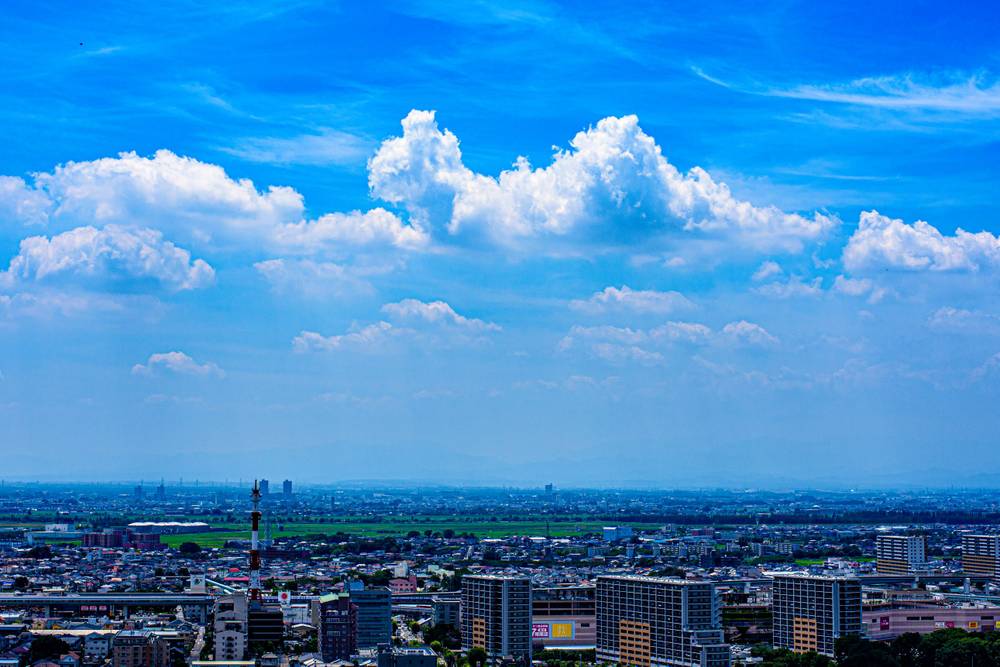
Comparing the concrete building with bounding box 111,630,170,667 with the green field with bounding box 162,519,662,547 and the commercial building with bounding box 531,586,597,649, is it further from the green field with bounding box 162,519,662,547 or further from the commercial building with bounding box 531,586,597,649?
the green field with bounding box 162,519,662,547

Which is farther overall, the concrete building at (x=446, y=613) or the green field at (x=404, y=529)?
the green field at (x=404, y=529)

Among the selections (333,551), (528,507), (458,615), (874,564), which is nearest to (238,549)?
(333,551)

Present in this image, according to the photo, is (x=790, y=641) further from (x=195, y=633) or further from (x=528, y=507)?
(x=528, y=507)

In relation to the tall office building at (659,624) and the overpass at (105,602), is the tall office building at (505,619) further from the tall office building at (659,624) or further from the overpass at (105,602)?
the overpass at (105,602)

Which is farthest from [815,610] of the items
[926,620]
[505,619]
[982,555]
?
[982,555]

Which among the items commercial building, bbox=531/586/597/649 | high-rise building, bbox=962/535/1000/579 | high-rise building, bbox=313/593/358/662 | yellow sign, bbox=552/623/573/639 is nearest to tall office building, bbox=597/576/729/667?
commercial building, bbox=531/586/597/649

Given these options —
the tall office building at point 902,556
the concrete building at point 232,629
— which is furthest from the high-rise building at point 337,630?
the tall office building at point 902,556

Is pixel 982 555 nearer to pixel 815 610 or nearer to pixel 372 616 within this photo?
pixel 815 610
